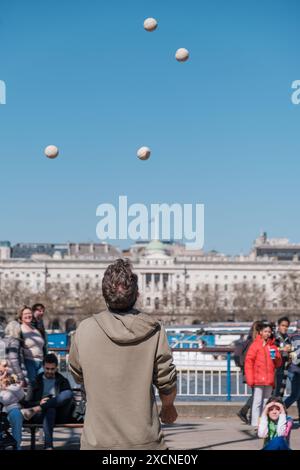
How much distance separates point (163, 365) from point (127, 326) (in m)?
0.26

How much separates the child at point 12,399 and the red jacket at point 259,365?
345cm

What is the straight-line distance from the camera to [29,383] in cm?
1088

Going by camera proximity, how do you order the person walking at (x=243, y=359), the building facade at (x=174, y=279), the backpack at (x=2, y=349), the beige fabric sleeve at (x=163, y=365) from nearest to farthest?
1. the beige fabric sleeve at (x=163, y=365)
2. the backpack at (x=2, y=349)
3. the person walking at (x=243, y=359)
4. the building facade at (x=174, y=279)

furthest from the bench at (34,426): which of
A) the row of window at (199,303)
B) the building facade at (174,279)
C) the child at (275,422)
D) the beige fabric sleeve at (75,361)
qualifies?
the building facade at (174,279)

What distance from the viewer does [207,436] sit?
12.3 meters

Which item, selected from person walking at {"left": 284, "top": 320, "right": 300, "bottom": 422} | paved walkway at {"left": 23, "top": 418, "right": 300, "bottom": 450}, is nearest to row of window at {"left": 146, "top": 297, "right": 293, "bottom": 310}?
person walking at {"left": 284, "top": 320, "right": 300, "bottom": 422}

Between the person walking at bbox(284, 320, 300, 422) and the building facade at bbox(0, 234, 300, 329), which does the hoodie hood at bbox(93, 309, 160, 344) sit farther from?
the building facade at bbox(0, 234, 300, 329)

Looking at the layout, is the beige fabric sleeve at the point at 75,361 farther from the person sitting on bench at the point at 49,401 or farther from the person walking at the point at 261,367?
the person walking at the point at 261,367

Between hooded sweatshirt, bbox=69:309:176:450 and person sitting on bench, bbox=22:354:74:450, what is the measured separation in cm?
560

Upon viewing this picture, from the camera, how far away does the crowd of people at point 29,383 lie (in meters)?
10.2

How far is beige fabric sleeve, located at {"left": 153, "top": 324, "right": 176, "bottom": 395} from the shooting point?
16.9 ft
